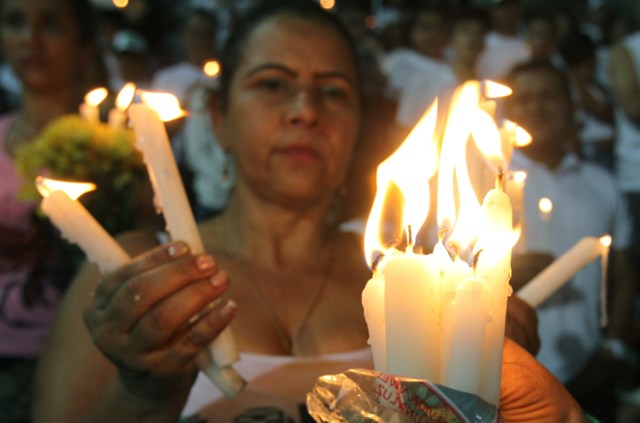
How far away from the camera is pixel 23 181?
2.54m

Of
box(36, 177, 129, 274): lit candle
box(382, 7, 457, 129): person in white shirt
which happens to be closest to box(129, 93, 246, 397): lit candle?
box(36, 177, 129, 274): lit candle

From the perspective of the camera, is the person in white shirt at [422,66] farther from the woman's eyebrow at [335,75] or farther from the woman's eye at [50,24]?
the woman's eyebrow at [335,75]

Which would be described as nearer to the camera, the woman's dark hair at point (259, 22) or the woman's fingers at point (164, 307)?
the woman's fingers at point (164, 307)

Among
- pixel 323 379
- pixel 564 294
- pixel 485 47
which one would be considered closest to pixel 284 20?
pixel 323 379

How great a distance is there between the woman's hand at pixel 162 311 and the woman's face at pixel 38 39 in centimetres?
184

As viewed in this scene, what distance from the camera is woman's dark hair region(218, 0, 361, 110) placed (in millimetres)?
2143

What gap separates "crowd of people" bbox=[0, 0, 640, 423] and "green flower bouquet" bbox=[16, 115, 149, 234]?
0.56 feet

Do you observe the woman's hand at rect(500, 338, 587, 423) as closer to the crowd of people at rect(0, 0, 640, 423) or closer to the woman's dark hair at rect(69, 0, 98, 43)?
the crowd of people at rect(0, 0, 640, 423)

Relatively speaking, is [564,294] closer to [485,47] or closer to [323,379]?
[323,379]

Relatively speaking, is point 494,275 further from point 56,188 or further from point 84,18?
point 84,18

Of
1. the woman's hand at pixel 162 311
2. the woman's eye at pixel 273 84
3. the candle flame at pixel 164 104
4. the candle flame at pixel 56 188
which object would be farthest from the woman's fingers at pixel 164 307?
the woman's eye at pixel 273 84

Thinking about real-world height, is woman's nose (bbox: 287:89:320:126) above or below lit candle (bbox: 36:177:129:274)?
above

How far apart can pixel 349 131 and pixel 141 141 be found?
929 millimetres

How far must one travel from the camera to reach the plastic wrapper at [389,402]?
29.7 inches
